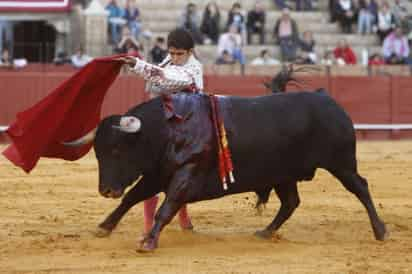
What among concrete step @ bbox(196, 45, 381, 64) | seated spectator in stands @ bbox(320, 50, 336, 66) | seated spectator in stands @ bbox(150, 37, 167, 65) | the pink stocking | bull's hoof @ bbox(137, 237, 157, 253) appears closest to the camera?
bull's hoof @ bbox(137, 237, 157, 253)

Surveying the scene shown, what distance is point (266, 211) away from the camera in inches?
417

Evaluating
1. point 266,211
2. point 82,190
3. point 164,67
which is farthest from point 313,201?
point 164,67

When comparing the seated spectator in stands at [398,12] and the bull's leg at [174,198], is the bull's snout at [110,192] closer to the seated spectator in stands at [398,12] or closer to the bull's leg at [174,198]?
the bull's leg at [174,198]

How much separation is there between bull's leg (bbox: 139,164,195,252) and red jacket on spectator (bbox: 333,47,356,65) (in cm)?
1227

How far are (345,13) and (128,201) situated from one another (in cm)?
1373

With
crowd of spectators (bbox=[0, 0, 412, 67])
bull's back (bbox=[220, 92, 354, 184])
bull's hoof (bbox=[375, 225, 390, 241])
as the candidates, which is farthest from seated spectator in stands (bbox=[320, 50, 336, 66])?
bull's hoof (bbox=[375, 225, 390, 241])

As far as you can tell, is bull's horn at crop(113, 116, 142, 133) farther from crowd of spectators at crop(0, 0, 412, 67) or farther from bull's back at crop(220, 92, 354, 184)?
crowd of spectators at crop(0, 0, 412, 67)

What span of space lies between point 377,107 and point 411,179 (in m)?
5.74

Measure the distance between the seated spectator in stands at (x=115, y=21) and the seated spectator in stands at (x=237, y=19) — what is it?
5.53 ft

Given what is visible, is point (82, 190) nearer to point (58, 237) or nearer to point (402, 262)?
point (58, 237)

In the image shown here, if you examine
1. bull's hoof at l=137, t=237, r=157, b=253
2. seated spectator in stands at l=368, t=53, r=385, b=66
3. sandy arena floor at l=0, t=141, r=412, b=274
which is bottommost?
sandy arena floor at l=0, t=141, r=412, b=274

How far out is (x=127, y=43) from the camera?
62.6ft

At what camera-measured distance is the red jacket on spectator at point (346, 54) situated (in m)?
20.4

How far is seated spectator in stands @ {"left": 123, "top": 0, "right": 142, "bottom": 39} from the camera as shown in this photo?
20125 mm
